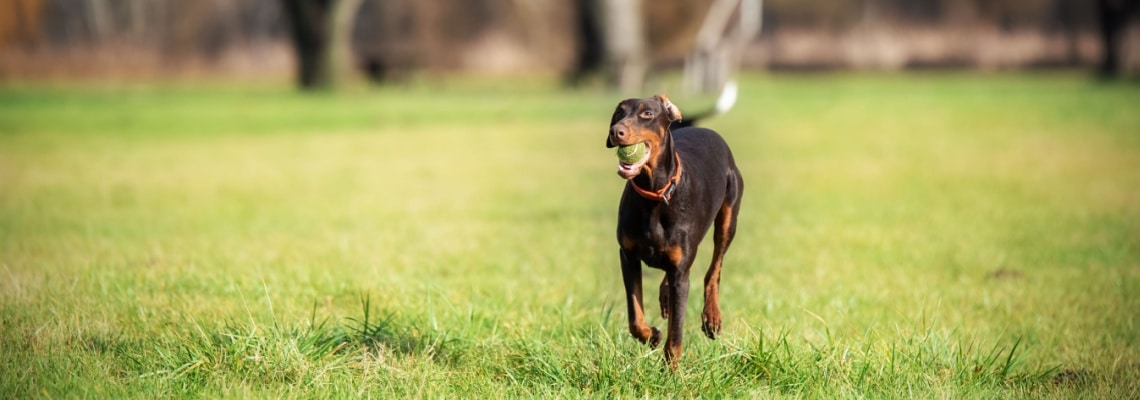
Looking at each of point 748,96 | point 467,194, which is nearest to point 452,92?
point 748,96

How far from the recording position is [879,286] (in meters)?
7.87

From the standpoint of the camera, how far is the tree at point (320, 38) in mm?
33094

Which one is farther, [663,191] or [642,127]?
[663,191]

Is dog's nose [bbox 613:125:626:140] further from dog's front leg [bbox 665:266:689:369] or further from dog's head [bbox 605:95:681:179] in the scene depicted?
dog's front leg [bbox 665:266:689:369]

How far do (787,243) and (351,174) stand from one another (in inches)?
283

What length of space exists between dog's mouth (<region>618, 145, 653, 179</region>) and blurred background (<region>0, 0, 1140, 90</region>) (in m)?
29.2

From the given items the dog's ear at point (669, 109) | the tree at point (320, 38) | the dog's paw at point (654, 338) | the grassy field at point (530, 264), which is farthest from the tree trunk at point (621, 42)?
the dog's ear at point (669, 109)

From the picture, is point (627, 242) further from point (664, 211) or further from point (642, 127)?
point (642, 127)

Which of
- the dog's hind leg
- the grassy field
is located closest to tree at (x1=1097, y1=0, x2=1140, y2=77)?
the grassy field

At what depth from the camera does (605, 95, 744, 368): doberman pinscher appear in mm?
4750

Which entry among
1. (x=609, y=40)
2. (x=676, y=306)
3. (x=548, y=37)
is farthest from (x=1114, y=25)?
(x=676, y=306)

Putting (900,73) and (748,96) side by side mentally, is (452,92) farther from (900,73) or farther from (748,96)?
(900,73)

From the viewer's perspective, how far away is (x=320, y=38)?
109 feet

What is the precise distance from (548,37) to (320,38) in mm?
21100
